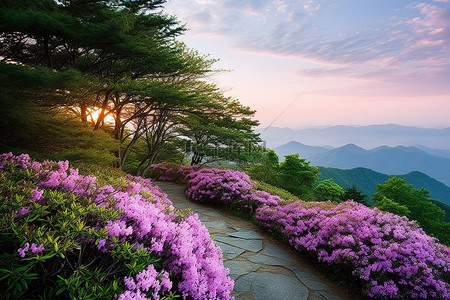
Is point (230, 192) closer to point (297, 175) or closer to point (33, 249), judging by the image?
point (33, 249)

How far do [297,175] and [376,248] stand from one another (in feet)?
70.7

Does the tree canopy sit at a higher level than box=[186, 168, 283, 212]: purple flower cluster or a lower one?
higher

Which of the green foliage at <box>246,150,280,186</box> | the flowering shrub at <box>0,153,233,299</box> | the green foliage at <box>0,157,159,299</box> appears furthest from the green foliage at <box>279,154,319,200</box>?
the green foliage at <box>0,157,159,299</box>

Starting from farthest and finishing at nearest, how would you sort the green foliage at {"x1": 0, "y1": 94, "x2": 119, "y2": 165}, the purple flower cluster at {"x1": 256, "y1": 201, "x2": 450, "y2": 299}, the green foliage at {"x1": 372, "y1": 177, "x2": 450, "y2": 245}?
the green foliage at {"x1": 372, "y1": 177, "x2": 450, "y2": 245}, the green foliage at {"x1": 0, "y1": 94, "x2": 119, "y2": 165}, the purple flower cluster at {"x1": 256, "y1": 201, "x2": 450, "y2": 299}

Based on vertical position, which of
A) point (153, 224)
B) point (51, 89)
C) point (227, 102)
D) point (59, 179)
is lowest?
point (153, 224)

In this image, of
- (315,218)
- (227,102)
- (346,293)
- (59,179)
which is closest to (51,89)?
(59,179)

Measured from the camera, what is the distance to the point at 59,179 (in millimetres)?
2623

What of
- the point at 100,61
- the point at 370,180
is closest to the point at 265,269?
the point at 100,61

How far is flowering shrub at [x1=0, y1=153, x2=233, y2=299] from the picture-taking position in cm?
140

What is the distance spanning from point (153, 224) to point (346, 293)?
3393 millimetres

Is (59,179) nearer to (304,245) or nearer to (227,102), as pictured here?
(304,245)

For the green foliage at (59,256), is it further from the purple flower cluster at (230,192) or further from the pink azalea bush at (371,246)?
the purple flower cluster at (230,192)

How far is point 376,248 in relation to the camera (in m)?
3.97

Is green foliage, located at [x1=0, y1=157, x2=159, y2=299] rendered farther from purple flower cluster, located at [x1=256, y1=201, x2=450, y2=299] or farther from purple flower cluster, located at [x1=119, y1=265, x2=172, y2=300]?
purple flower cluster, located at [x1=256, y1=201, x2=450, y2=299]
